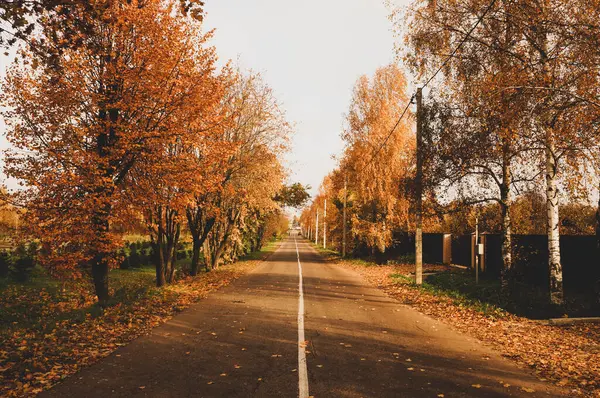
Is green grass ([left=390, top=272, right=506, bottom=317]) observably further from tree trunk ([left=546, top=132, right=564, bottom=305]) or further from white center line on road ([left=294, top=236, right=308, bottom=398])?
white center line on road ([left=294, top=236, right=308, bottom=398])

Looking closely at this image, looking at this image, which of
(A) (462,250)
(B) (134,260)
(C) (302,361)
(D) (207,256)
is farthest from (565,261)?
(B) (134,260)

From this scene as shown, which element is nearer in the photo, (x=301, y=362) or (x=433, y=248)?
(x=301, y=362)

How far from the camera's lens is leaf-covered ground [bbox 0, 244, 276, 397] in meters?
6.16

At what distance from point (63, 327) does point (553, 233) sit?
11874 mm

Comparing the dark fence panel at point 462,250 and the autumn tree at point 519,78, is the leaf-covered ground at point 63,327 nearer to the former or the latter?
the autumn tree at point 519,78

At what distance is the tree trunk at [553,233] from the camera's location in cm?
1088

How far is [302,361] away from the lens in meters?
6.68

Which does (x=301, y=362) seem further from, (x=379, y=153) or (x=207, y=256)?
(x=379, y=153)

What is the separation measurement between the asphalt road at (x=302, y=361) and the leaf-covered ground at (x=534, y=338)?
443 mm

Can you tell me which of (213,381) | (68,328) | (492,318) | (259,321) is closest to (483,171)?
(492,318)

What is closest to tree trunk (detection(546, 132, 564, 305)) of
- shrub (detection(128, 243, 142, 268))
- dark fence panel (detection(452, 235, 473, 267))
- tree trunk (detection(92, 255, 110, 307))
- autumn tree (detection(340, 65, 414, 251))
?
dark fence panel (detection(452, 235, 473, 267))

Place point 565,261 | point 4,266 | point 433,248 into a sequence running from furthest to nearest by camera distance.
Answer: point 433,248, point 4,266, point 565,261

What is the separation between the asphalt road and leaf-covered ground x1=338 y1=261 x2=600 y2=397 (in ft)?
1.45

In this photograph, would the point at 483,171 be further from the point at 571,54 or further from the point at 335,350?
the point at 335,350
